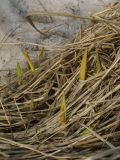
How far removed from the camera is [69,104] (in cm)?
149

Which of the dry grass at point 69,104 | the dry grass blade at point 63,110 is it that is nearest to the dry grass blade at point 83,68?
the dry grass at point 69,104

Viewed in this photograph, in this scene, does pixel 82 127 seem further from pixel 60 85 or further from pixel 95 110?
pixel 60 85

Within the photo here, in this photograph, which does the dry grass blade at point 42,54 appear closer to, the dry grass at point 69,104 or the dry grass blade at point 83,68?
the dry grass at point 69,104

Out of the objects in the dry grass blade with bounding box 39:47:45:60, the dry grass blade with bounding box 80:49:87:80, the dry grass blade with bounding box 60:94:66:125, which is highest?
the dry grass blade with bounding box 39:47:45:60

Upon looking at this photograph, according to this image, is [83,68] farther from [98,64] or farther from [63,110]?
[63,110]

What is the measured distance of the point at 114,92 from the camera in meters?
1.45

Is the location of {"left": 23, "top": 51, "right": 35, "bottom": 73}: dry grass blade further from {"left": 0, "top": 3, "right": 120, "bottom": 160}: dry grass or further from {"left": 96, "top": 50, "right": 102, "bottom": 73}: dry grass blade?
{"left": 96, "top": 50, "right": 102, "bottom": 73}: dry grass blade

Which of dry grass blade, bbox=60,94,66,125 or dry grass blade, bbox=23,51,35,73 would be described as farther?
dry grass blade, bbox=23,51,35,73

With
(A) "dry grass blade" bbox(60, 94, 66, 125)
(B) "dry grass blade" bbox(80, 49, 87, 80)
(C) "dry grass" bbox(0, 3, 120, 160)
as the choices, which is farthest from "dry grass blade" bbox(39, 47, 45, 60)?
(A) "dry grass blade" bbox(60, 94, 66, 125)

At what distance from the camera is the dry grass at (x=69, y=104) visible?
1362 millimetres

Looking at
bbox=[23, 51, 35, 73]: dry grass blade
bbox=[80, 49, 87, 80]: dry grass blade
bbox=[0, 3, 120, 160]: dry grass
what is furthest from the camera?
bbox=[23, 51, 35, 73]: dry grass blade

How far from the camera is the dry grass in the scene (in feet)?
4.47

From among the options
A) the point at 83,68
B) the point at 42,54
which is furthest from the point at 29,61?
the point at 83,68

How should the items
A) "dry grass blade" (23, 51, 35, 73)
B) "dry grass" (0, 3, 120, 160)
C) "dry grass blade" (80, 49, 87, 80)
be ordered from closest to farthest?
"dry grass" (0, 3, 120, 160), "dry grass blade" (80, 49, 87, 80), "dry grass blade" (23, 51, 35, 73)
